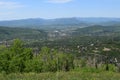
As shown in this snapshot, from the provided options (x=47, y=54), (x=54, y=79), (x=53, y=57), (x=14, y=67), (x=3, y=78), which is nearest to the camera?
(x=54, y=79)

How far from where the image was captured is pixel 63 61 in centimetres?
7956

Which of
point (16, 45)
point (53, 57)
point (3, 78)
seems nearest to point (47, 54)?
point (53, 57)

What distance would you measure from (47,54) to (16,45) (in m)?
18.2

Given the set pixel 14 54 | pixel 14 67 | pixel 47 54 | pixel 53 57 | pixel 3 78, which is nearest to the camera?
pixel 3 78

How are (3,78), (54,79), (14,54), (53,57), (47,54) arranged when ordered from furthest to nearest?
(53,57)
(47,54)
(14,54)
(3,78)
(54,79)

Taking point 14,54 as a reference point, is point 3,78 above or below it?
above

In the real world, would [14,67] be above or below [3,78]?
below

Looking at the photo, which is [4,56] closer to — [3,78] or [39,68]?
[39,68]

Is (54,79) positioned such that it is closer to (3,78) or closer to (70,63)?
(3,78)

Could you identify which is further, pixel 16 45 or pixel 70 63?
pixel 70 63

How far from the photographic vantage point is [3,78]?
640 inches

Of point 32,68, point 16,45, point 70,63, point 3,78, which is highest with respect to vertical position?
point 3,78

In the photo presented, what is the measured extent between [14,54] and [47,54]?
19.6 meters

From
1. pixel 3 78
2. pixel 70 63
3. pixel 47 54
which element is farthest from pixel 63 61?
pixel 3 78
